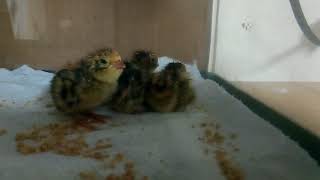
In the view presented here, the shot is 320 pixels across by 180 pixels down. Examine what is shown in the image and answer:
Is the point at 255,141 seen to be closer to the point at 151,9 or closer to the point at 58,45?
the point at 151,9

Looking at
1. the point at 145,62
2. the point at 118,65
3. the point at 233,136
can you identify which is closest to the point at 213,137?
the point at 233,136

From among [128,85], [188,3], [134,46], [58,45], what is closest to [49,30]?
[58,45]

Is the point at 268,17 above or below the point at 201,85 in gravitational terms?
above

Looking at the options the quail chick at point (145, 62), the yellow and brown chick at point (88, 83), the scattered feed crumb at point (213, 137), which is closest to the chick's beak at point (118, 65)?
the yellow and brown chick at point (88, 83)

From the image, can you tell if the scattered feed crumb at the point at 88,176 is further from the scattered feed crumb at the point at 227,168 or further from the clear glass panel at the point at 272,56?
the clear glass panel at the point at 272,56

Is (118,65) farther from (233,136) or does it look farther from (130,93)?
(233,136)

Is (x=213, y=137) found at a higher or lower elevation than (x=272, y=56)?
lower

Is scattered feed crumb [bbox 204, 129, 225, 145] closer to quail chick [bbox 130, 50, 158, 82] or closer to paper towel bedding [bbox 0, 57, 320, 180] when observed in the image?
paper towel bedding [bbox 0, 57, 320, 180]
